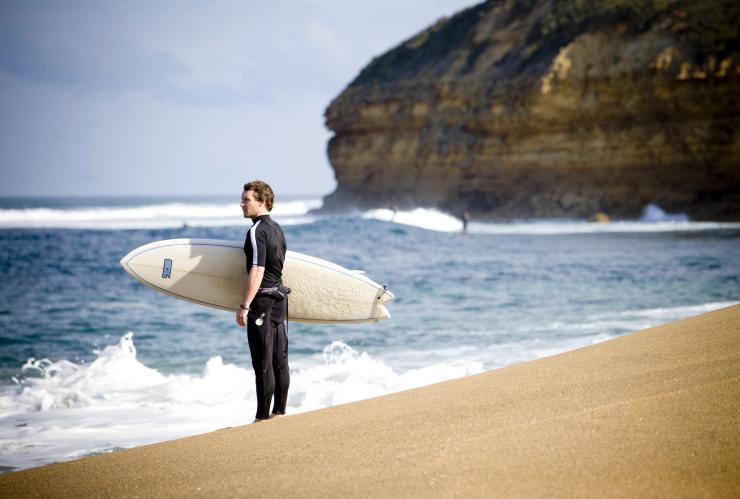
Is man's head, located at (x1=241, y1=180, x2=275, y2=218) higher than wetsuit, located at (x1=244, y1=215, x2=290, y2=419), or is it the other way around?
man's head, located at (x1=241, y1=180, x2=275, y2=218)

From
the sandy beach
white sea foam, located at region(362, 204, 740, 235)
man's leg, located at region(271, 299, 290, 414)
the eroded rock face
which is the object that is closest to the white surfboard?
man's leg, located at region(271, 299, 290, 414)

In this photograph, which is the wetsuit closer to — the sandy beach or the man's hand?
the man's hand

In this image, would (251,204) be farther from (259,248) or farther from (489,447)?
(489,447)

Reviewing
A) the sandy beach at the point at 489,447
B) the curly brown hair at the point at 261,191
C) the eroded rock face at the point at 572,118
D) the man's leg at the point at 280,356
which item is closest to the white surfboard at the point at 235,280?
the man's leg at the point at 280,356

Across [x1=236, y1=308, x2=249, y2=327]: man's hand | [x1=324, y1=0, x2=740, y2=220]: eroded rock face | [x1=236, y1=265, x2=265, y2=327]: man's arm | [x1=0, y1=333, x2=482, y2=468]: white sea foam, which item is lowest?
[x1=0, y1=333, x2=482, y2=468]: white sea foam

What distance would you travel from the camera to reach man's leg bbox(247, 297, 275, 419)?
459 cm

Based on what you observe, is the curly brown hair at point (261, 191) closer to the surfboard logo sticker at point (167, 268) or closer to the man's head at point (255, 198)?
the man's head at point (255, 198)

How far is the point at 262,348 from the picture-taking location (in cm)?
459

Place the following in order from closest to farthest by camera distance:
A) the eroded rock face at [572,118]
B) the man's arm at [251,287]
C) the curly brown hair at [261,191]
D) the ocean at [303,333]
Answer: the man's arm at [251,287] < the curly brown hair at [261,191] < the ocean at [303,333] < the eroded rock face at [572,118]

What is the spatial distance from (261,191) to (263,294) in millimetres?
662

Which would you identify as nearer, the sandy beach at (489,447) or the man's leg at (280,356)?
the sandy beach at (489,447)

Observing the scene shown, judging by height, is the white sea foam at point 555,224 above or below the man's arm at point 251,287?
below

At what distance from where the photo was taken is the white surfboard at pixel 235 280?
5.50m

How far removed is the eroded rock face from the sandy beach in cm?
3246
